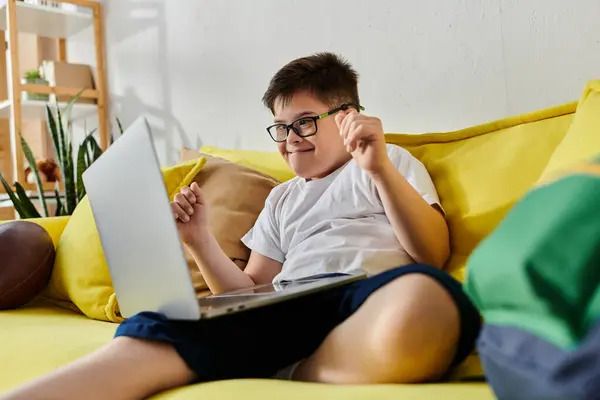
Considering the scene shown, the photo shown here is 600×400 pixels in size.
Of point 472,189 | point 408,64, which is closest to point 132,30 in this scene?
point 408,64

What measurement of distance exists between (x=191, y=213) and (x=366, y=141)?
0.38 meters

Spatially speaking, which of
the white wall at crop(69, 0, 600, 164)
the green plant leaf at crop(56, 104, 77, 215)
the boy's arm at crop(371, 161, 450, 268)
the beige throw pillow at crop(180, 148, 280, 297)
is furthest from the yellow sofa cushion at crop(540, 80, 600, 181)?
the green plant leaf at crop(56, 104, 77, 215)

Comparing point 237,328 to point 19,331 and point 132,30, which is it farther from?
point 132,30

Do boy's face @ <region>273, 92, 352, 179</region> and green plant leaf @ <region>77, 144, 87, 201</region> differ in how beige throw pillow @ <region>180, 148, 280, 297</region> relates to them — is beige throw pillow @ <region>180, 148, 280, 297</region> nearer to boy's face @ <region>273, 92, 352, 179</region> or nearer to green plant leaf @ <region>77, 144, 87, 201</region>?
boy's face @ <region>273, 92, 352, 179</region>

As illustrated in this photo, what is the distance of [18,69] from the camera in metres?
3.00

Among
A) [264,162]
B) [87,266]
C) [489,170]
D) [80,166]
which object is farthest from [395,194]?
[80,166]

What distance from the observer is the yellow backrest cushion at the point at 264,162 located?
5.56ft

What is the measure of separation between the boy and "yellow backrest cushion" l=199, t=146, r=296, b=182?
0.85ft

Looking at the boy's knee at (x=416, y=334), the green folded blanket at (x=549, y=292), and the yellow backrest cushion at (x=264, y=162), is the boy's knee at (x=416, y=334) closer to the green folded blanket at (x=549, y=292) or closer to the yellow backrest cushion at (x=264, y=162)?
the green folded blanket at (x=549, y=292)

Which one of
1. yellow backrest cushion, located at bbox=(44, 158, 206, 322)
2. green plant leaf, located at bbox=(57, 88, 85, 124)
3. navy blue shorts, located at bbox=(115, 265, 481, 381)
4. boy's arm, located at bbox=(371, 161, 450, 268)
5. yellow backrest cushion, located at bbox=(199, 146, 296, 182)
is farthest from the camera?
green plant leaf, located at bbox=(57, 88, 85, 124)

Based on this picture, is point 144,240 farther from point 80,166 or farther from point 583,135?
point 80,166

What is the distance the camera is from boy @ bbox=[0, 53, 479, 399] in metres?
0.76

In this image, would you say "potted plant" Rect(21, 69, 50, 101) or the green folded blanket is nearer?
the green folded blanket

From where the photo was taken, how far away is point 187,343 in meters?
0.84
